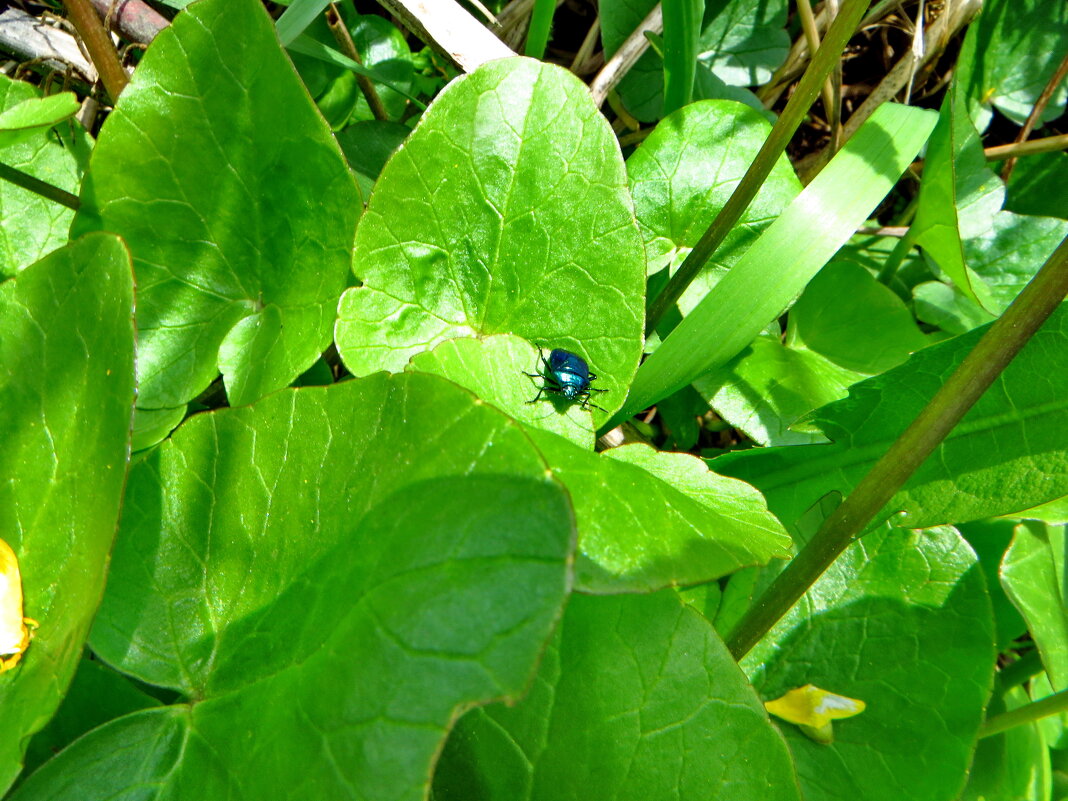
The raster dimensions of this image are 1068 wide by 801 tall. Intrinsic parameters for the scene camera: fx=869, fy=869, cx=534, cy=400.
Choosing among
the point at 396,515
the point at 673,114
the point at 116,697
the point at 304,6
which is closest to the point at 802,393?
the point at 673,114

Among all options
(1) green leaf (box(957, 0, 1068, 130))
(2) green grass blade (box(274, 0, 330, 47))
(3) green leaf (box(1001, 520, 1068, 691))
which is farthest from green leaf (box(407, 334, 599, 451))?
(1) green leaf (box(957, 0, 1068, 130))

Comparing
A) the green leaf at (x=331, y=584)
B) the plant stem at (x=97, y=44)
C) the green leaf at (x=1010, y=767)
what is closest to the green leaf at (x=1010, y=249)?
the green leaf at (x=1010, y=767)

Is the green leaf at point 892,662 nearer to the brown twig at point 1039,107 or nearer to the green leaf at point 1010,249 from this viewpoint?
the green leaf at point 1010,249

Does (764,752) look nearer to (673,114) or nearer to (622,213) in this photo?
(622,213)

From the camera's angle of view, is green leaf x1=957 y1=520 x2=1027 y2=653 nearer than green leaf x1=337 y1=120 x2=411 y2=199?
Yes

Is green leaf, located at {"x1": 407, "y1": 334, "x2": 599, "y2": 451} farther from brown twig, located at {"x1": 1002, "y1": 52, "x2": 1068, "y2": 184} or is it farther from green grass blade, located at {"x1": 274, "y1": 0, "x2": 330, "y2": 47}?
brown twig, located at {"x1": 1002, "y1": 52, "x2": 1068, "y2": 184}

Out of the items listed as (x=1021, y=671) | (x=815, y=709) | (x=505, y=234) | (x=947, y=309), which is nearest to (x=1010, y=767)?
(x=1021, y=671)

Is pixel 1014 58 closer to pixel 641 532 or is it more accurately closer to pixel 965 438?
pixel 965 438
